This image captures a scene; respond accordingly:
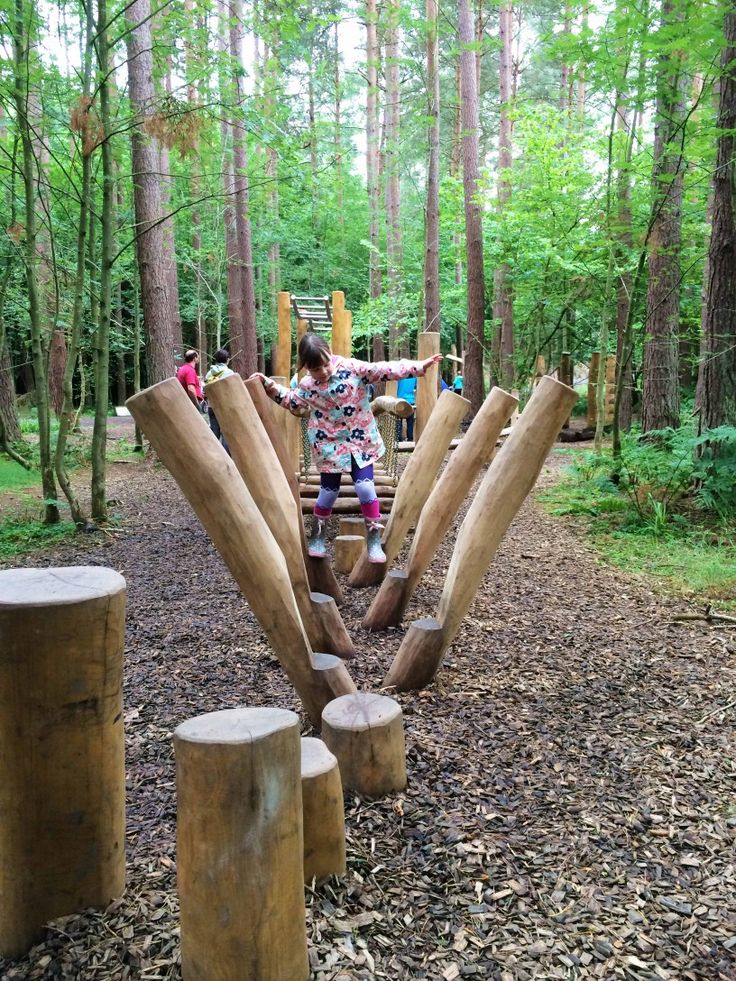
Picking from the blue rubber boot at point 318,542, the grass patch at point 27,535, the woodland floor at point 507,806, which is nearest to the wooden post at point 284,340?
the grass patch at point 27,535

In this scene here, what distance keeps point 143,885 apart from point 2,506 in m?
6.33

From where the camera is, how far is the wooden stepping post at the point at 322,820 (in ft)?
5.45

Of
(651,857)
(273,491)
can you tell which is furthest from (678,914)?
(273,491)

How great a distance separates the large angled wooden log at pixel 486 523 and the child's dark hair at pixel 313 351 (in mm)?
1736

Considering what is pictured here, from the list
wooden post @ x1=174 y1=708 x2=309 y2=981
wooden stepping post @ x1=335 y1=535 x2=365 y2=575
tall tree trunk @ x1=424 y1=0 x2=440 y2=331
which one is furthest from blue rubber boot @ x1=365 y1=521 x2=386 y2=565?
tall tree trunk @ x1=424 y1=0 x2=440 y2=331

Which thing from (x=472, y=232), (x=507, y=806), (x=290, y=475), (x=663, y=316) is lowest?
(x=507, y=806)

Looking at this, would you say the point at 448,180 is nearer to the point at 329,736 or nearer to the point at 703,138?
the point at 703,138

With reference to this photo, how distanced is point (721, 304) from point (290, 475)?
166 inches

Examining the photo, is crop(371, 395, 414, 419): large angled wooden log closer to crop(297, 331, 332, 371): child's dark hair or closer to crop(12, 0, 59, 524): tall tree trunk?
crop(297, 331, 332, 371): child's dark hair

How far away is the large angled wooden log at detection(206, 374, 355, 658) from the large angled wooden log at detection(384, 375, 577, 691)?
1.80 feet

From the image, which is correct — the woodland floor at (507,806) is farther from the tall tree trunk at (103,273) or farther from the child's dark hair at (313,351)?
the tall tree trunk at (103,273)

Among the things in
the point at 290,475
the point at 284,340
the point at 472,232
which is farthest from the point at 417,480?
the point at 472,232

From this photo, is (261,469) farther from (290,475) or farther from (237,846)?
(237,846)

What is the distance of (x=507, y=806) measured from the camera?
7.12 ft
